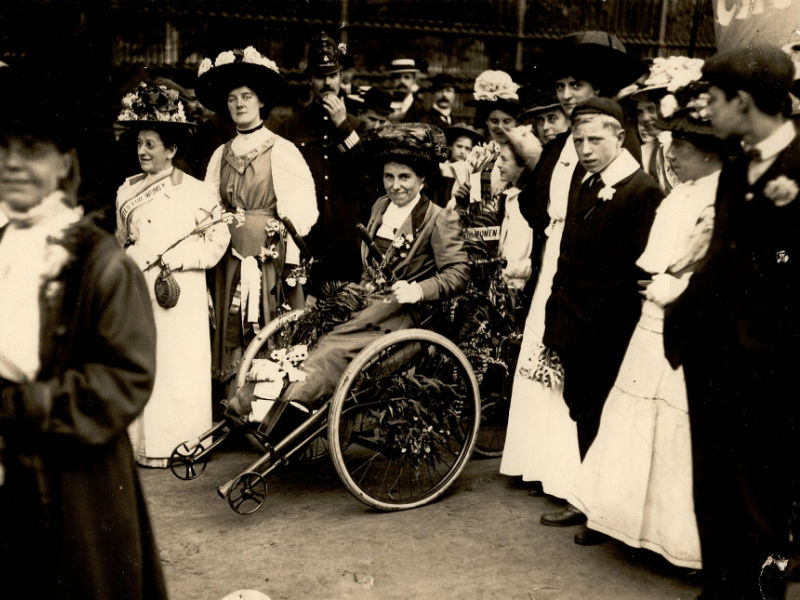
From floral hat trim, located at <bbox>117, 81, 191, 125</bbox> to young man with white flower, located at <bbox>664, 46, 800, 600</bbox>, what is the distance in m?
2.75

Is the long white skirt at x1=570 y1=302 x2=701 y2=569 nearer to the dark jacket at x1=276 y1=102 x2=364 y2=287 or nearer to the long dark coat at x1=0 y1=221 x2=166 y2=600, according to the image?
the long dark coat at x1=0 y1=221 x2=166 y2=600

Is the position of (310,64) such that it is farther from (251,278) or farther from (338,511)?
(338,511)

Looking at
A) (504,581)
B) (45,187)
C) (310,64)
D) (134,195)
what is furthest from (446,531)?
(310,64)

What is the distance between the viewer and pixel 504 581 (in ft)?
11.0

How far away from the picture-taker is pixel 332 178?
5.74 meters

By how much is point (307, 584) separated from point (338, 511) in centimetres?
76

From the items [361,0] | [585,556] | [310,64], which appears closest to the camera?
[585,556]

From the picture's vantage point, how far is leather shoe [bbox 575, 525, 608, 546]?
12.1 feet

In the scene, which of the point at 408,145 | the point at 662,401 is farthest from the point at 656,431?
the point at 408,145

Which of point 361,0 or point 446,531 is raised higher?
point 361,0

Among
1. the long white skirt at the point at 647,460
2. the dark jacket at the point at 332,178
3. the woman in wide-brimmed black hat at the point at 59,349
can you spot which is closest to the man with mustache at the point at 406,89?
the dark jacket at the point at 332,178

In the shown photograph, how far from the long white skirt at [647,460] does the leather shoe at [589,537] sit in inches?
6.2

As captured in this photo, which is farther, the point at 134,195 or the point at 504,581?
the point at 134,195

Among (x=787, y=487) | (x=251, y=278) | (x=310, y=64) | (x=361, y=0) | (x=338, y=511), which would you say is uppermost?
(x=361, y=0)
